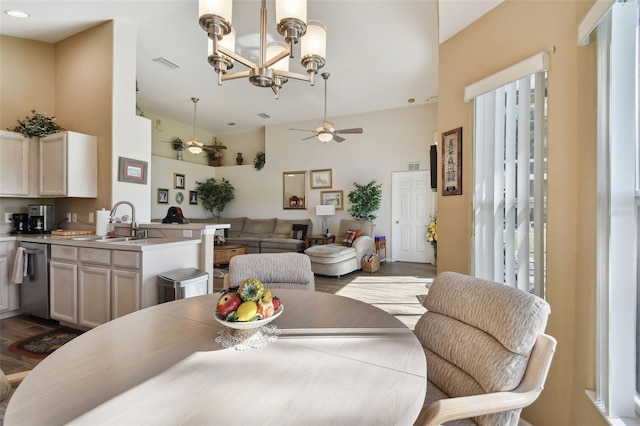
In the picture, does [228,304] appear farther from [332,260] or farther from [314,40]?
[332,260]

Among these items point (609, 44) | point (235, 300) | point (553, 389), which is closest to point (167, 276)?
point (235, 300)

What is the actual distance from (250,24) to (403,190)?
4.48m

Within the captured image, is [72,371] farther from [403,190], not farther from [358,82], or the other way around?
[403,190]

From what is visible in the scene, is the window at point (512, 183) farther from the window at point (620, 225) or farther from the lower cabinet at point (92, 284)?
the lower cabinet at point (92, 284)

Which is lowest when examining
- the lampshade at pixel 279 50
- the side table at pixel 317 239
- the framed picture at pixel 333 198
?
the side table at pixel 317 239

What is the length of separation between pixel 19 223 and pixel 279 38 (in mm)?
3922

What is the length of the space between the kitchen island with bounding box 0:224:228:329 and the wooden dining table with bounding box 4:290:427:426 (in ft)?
4.97

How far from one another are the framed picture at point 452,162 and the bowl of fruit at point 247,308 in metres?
1.96

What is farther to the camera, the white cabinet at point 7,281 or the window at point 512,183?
the white cabinet at point 7,281

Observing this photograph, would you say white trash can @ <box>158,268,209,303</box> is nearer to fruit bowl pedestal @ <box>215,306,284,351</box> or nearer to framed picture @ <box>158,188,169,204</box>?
fruit bowl pedestal @ <box>215,306,284,351</box>

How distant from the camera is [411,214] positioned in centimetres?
662

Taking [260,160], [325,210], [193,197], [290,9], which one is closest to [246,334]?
[290,9]

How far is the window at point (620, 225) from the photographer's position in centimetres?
124

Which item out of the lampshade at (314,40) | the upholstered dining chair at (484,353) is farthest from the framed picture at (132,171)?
the upholstered dining chair at (484,353)
